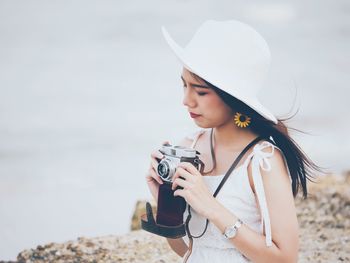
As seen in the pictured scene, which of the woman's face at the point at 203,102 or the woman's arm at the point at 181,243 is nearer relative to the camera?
the woman's face at the point at 203,102

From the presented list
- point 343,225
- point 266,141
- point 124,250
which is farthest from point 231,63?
point 343,225

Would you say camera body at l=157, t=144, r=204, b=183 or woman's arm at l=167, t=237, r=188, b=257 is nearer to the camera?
camera body at l=157, t=144, r=204, b=183

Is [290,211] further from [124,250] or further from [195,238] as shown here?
[124,250]

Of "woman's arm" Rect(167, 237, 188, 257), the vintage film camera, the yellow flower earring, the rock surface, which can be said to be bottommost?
the rock surface

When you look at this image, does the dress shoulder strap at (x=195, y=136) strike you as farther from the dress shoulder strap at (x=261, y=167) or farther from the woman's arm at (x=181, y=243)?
the dress shoulder strap at (x=261, y=167)

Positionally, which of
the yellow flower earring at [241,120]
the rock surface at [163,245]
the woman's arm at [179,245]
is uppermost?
the yellow flower earring at [241,120]

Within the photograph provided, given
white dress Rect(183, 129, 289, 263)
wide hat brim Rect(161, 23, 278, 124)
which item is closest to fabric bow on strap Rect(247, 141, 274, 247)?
white dress Rect(183, 129, 289, 263)

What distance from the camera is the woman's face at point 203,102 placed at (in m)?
2.04

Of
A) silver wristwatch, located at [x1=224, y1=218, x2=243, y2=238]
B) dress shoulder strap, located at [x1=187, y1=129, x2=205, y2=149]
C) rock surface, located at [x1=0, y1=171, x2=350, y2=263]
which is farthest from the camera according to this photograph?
rock surface, located at [x1=0, y1=171, x2=350, y2=263]

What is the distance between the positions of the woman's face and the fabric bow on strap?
0.16 meters

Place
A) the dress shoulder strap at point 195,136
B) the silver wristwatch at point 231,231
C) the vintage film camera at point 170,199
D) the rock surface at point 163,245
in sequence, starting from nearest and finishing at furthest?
the silver wristwatch at point 231,231, the vintage film camera at point 170,199, the dress shoulder strap at point 195,136, the rock surface at point 163,245

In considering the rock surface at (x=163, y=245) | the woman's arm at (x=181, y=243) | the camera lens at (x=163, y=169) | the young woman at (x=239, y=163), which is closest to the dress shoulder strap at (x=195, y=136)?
the woman's arm at (x=181, y=243)

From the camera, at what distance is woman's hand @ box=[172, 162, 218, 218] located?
1.97 metres

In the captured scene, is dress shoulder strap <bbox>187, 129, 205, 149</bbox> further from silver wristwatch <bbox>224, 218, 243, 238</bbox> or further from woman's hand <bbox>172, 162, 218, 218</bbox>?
silver wristwatch <bbox>224, 218, 243, 238</bbox>
